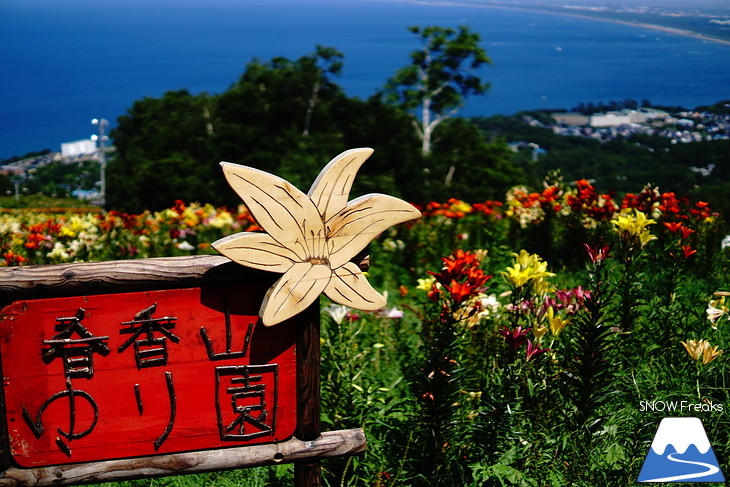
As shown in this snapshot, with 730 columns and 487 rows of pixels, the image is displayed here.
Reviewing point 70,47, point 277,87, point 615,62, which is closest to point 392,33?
point 70,47

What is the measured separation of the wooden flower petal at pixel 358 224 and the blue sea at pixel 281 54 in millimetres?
6074

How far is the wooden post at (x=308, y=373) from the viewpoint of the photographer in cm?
159

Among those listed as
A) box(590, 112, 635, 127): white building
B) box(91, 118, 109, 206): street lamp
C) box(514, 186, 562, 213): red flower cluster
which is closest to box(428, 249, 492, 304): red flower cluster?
box(514, 186, 562, 213): red flower cluster

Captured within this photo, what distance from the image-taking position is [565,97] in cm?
5006

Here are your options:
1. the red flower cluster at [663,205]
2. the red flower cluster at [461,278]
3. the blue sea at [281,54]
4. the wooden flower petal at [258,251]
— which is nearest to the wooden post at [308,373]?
the wooden flower petal at [258,251]

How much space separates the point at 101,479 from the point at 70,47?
10790 centimetres

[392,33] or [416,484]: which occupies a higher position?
[392,33]

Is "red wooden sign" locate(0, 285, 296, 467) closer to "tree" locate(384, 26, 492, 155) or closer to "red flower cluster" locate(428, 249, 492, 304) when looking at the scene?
"red flower cluster" locate(428, 249, 492, 304)

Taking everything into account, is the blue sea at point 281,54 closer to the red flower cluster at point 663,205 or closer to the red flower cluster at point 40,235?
the red flower cluster at point 663,205

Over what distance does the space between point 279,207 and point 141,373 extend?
50 centimetres

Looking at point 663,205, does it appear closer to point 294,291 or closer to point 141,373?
point 294,291

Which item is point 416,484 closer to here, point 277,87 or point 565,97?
point 277,87

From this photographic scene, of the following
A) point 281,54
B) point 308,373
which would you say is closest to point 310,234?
point 308,373

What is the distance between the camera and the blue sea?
3691 cm
